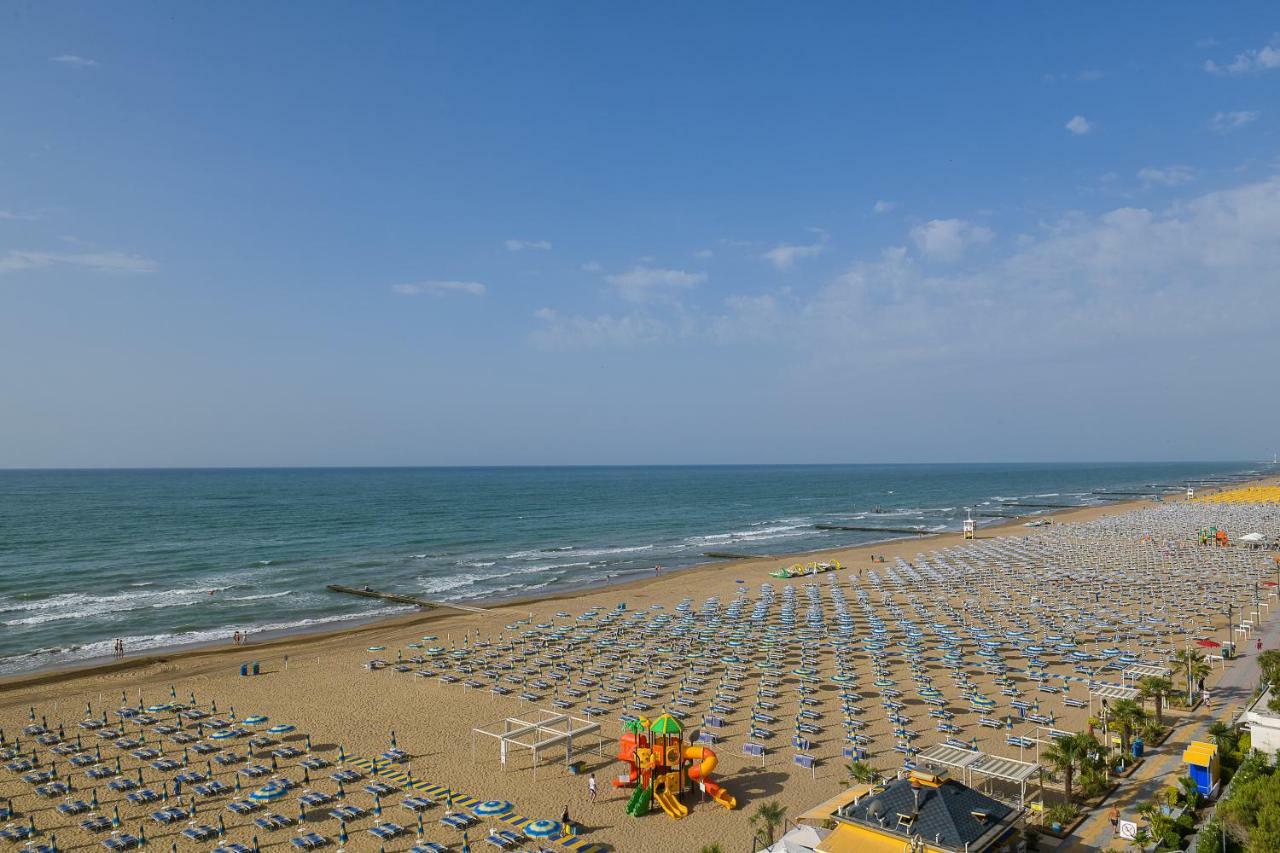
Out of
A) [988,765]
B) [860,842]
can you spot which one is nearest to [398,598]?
[988,765]

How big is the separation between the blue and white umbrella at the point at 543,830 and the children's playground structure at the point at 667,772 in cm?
234

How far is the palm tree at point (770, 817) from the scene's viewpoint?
56.1ft

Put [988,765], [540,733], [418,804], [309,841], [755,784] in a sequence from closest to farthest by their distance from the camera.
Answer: [309,841]
[988,765]
[418,804]
[755,784]
[540,733]

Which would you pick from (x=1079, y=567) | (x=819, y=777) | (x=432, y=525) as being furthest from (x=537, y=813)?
(x=432, y=525)

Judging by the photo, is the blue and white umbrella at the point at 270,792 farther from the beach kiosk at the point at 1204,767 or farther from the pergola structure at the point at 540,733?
the beach kiosk at the point at 1204,767

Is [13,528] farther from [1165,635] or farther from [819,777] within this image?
[1165,635]

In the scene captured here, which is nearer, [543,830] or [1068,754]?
[543,830]

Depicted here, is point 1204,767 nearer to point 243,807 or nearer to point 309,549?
point 243,807

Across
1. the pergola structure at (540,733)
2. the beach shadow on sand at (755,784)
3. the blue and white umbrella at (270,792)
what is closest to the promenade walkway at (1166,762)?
the beach shadow on sand at (755,784)

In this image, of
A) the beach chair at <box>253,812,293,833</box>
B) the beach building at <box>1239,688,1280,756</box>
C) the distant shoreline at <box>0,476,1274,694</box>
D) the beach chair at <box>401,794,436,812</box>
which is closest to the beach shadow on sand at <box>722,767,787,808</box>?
the beach chair at <box>401,794,436,812</box>

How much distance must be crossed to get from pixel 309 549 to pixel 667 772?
6777 centimetres

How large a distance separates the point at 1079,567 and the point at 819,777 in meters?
48.5

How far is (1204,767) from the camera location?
18.8m

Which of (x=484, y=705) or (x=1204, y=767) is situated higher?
(x=1204, y=767)
